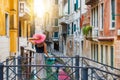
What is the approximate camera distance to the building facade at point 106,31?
18219mm

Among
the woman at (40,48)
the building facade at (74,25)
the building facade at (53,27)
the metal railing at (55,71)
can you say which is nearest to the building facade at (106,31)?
the metal railing at (55,71)

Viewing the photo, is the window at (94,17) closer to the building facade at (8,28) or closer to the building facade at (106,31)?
the building facade at (106,31)

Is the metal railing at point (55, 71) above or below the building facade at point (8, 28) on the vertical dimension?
below

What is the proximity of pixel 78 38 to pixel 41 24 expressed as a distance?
3098cm

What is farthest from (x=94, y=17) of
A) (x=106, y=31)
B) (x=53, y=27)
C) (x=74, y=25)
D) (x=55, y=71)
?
(x=53, y=27)

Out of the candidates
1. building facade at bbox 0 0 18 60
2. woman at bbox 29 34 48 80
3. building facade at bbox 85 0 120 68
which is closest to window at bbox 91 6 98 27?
building facade at bbox 85 0 120 68

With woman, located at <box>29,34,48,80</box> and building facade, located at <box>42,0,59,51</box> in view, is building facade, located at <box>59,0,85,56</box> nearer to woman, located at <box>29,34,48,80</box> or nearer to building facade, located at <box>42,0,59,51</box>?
building facade, located at <box>42,0,59,51</box>

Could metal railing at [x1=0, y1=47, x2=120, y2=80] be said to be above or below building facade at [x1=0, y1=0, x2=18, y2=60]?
below

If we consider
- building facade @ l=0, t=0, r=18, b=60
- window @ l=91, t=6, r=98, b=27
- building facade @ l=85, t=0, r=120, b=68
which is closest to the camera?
building facade @ l=0, t=0, r=18, b=60

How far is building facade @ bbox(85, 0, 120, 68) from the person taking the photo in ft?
59.8

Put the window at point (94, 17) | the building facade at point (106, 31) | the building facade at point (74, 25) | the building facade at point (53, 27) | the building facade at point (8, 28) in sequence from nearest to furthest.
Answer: the building facade at point (8, 28) < the building facade at point (106, 31) < the window at point (94, 17) < the building facade at point (74, 25) < the building facade at point (53, 27)

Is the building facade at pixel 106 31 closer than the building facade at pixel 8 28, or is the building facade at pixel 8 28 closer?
the building facade at pixel 8 28

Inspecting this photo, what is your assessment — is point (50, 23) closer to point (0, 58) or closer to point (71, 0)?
point (71, 0)

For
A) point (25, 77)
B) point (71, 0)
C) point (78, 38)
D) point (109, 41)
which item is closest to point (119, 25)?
point (109, 41)
